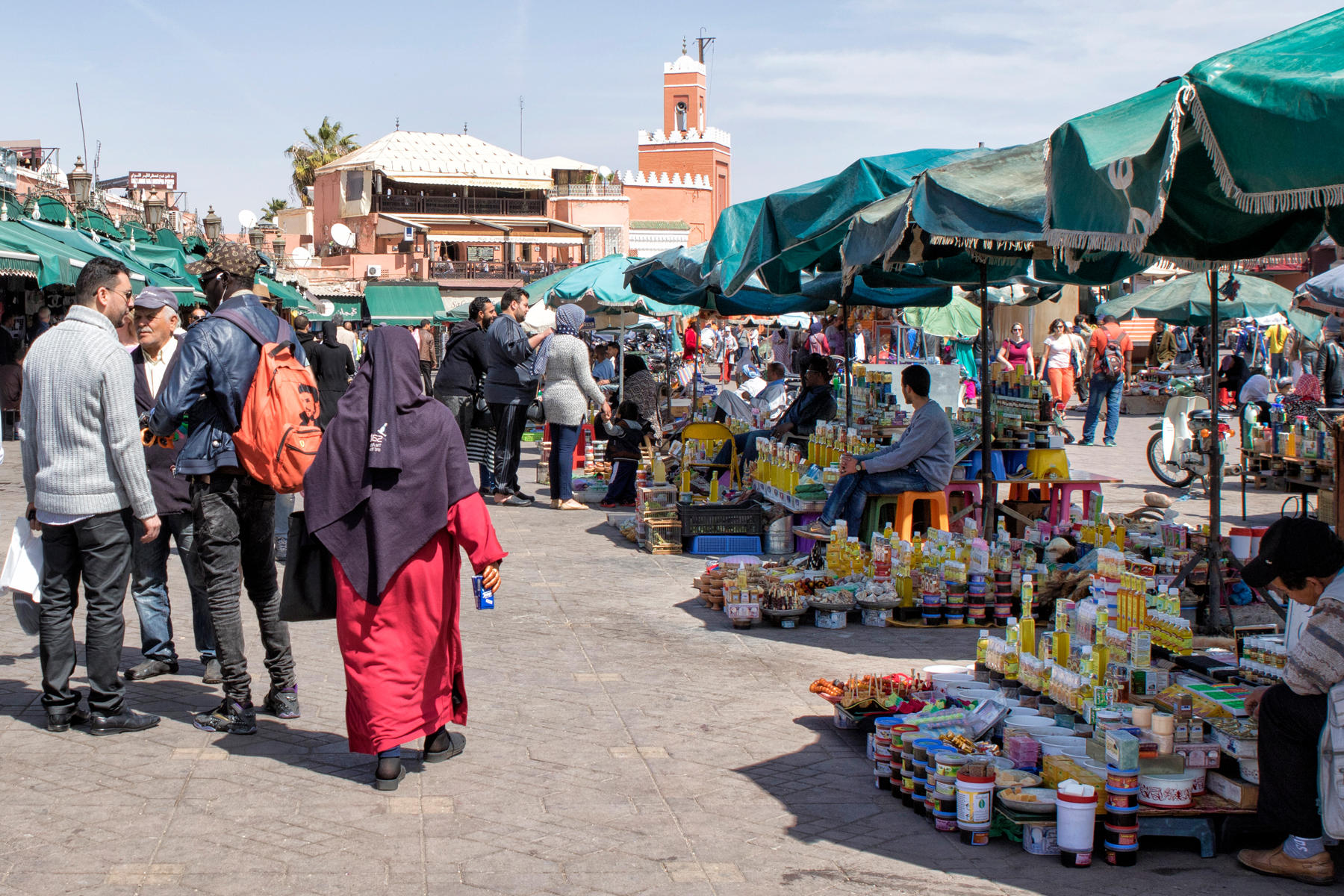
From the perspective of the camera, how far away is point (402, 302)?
39000 mm

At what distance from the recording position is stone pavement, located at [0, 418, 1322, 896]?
3.72 metres

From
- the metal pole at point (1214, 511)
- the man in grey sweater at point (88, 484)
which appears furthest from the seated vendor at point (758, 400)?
the man in grey sweater at point (88, 484)

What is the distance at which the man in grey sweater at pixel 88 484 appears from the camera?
4844 mm

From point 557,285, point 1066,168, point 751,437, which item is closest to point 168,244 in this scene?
point 557,285

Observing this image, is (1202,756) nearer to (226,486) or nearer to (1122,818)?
(1122,818)

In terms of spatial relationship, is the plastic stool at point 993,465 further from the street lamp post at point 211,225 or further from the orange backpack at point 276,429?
the street lamp post at point 211,225

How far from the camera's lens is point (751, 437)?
11.3 m

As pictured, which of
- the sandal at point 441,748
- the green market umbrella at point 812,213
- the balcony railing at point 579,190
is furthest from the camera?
the balcony railing at point 579,190

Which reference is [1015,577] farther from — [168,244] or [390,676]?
[168,244]

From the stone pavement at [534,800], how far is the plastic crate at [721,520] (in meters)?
3.05

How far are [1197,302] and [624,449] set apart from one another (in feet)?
26.3

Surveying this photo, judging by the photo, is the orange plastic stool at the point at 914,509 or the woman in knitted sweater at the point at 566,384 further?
the woman in knitted sweater at the point at 566,384

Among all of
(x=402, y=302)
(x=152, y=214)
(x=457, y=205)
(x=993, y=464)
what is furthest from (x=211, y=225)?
(x=457, y=205)

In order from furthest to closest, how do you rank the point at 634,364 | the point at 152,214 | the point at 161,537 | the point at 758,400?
the point at 152,214
the point at 758,400
the point at 634,364
the point at 161,537
